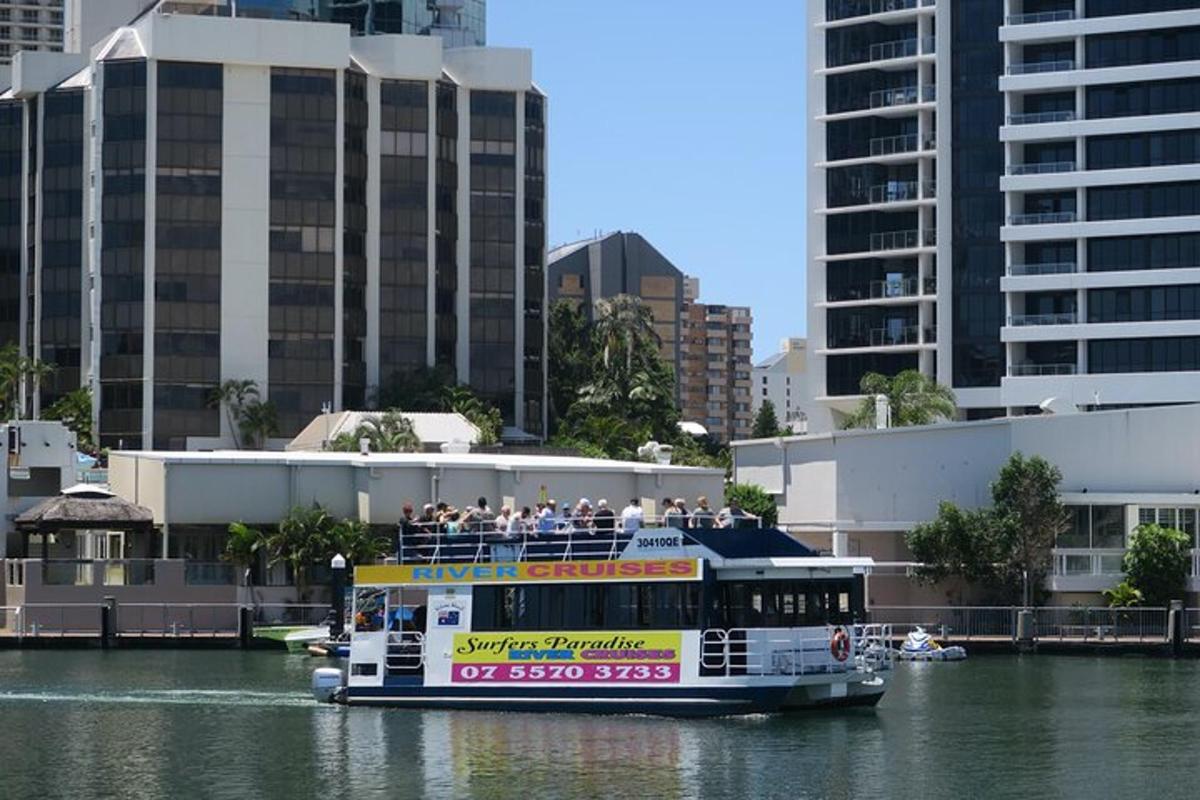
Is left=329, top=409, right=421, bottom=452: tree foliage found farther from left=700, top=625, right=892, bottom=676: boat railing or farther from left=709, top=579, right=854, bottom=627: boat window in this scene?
left=709, top=579, right=854, bottom=627: boat window

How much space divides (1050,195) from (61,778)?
3938 inches

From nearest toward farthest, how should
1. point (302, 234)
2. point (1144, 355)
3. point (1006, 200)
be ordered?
point (1144, 355)
point (1006, 200)
point (302, 234)

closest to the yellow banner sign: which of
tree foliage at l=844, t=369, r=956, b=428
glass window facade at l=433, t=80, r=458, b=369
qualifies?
tree foliage at l=844, t=369, r=956, b=428

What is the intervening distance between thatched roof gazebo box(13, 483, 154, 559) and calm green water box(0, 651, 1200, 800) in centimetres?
2793

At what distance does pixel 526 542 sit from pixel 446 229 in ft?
381

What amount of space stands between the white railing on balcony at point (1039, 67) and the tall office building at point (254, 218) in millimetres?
46795

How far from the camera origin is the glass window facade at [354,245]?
169m

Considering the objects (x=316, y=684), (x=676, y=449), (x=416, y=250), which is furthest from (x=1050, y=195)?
(x=316, y=684)

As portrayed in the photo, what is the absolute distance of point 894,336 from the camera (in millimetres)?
152750

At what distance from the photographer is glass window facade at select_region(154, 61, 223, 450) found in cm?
16462

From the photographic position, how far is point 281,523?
100 m

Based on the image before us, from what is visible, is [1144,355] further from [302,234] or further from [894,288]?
[302,234]

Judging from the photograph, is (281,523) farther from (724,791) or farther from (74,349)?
(74,349)

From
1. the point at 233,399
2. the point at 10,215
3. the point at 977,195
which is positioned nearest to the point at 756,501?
the point at 977,195
